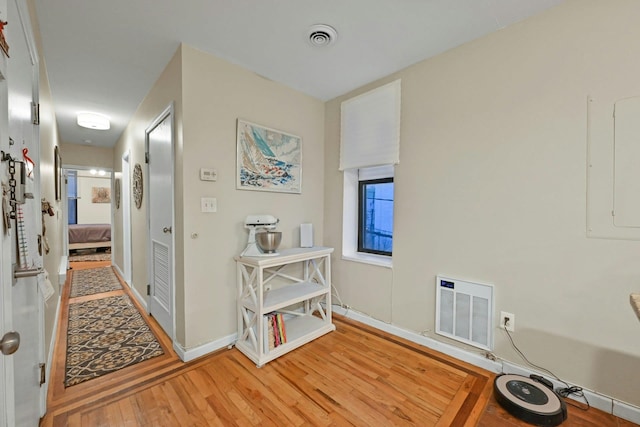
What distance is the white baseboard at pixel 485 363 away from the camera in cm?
146

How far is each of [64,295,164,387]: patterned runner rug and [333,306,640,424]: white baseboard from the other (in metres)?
1.81

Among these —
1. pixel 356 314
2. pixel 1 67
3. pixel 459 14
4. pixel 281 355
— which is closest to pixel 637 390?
pixel 356 314

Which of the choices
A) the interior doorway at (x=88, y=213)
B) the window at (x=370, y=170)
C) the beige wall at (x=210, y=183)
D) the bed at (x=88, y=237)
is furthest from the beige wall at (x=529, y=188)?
the bed at (x=88, y=237)

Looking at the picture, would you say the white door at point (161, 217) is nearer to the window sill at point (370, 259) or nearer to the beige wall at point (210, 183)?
the beige wall at point (210, 183)

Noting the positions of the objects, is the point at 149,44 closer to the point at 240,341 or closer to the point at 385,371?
the point at 240,341

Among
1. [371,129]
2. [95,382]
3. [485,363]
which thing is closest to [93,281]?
[95,382]

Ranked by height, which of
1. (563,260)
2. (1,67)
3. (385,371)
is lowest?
(385,371)

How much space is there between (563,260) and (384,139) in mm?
1549

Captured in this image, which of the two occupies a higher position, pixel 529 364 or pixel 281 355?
pixel 529 364

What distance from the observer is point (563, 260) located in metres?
1.62

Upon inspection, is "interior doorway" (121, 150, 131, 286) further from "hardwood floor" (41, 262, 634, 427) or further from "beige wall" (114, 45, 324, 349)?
"hardwood floor" (41, 262, 634, 427)

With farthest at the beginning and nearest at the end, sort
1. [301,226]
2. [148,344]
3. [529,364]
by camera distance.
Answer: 1. [301,226]
2. [148,344]
3. [529,364]

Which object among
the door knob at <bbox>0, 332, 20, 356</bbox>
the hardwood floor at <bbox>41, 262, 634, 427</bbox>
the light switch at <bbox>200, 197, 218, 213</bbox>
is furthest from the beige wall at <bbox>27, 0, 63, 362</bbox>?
the door knob at <bbox>0, 332, 20, 356</bbox>

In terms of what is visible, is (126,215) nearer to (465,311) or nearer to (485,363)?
(465,311)
